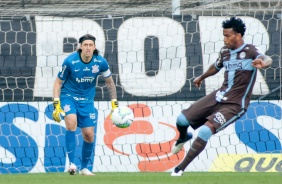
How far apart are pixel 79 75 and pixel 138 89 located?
2.57m

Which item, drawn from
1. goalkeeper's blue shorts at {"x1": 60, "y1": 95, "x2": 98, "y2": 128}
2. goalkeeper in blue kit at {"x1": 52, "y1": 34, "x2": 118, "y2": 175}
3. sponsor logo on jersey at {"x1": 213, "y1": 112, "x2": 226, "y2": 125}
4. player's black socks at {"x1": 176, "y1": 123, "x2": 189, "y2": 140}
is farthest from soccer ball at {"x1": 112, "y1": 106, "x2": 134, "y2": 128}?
sponsor logo on jersey at {"x1": 213, "y1": 112, "x2": 226, "y2": 125}

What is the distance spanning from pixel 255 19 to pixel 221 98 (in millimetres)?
4079

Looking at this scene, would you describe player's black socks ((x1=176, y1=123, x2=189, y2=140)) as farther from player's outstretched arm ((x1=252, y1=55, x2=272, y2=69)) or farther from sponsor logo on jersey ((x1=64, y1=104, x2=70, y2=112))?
sponsor logo on jersey ((x1=64, y1=104, x2=70, y2=112))

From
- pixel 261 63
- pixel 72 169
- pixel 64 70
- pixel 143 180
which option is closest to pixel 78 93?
pixel 64 70

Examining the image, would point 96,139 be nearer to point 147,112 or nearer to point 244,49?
point 147,112

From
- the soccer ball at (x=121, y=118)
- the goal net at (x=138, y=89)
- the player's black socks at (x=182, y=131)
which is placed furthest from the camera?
the goal net at (x=138, y=89)

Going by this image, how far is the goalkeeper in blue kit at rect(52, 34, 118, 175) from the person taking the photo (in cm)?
1227

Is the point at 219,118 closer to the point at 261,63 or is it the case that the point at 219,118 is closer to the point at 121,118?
the point at 261,63

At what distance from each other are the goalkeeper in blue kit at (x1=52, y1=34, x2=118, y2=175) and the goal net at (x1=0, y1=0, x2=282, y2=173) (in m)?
2.00

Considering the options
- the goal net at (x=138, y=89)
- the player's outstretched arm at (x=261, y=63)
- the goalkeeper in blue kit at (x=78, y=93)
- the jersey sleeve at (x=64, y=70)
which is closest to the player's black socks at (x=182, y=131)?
the player's outstretched arm at (x=261, y=63)

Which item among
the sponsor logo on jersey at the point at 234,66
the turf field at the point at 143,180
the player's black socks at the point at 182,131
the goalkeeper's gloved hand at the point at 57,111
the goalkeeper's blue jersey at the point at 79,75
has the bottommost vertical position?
the turf field at the point at 143,180

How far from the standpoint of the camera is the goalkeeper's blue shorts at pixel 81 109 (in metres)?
12.4

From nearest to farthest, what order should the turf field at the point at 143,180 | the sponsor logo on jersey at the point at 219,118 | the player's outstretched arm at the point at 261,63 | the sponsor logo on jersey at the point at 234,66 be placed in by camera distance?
the turf field at the point at 143,180 → the player's outstretched arm at the point at 261,63 → the sponsor logo on jersey at the point at 219,118 → the sponsor logo on jersey at the point at 234,66

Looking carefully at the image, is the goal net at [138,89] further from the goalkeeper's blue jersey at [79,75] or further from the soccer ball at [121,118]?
the soccer ball at [121,118]
